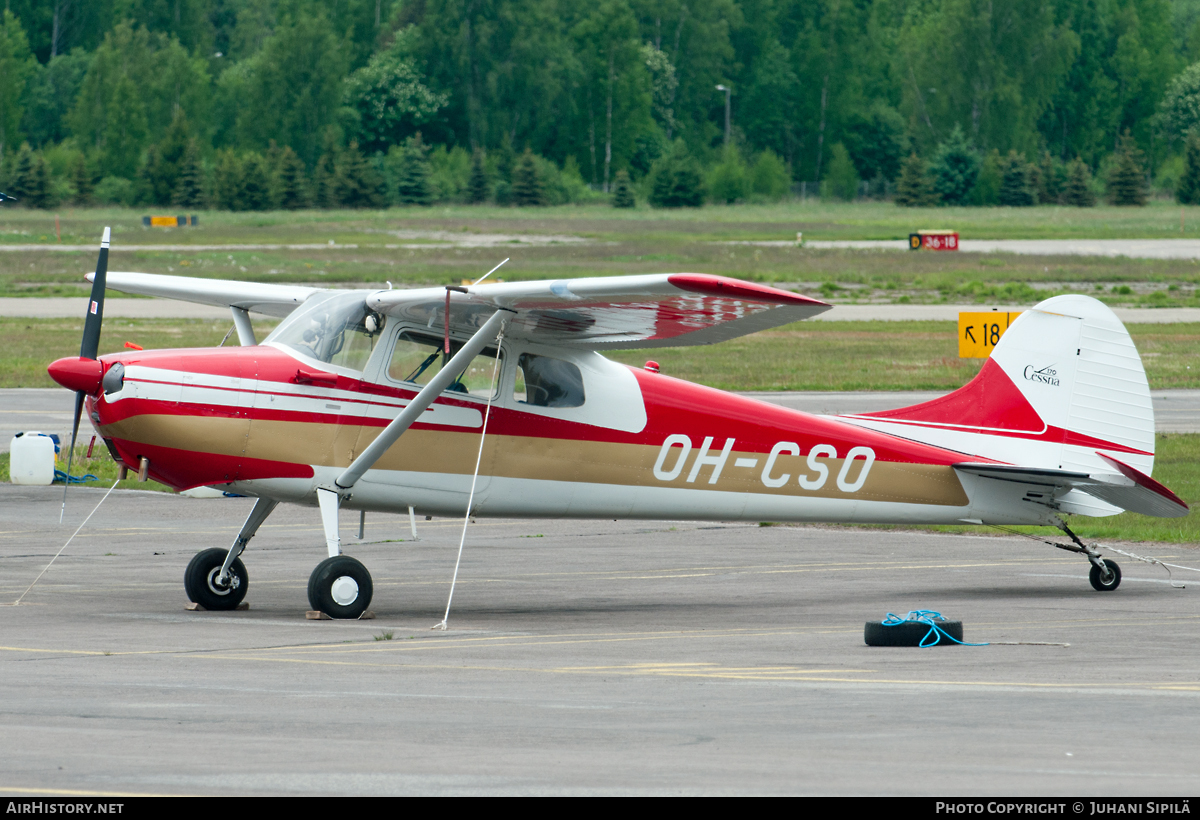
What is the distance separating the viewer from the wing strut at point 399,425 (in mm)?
11484

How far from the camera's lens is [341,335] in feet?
39.3

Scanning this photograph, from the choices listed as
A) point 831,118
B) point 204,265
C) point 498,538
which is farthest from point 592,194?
→ point 498,538

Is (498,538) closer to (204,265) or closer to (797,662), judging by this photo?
(797,662)

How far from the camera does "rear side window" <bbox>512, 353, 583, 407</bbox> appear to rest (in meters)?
12.4

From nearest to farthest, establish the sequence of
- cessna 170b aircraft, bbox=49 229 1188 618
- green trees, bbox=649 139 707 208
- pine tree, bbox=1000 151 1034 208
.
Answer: cessna 170b aircraft, bbox=49 229 1188 618
green trees, bbox=649 139 707 208
pine tree, bbox=1000 151 1034 208

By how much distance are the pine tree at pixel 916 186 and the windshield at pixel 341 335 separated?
369 ft

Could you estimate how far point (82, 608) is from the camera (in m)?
12.1

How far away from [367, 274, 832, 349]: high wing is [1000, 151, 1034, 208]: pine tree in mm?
112388

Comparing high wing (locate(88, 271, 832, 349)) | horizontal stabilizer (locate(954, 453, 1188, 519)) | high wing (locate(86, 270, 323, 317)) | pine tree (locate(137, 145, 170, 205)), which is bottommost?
pine tree (locate(137, 145, 170, 205))

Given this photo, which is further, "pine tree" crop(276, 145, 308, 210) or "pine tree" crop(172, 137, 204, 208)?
"pine tree" crop(276, 145, 308, 210)

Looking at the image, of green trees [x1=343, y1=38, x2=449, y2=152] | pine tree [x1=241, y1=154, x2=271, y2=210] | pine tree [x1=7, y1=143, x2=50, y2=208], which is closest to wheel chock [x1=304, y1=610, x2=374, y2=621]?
pine tree [x1=7, y1=143, x2=50, y2=208]

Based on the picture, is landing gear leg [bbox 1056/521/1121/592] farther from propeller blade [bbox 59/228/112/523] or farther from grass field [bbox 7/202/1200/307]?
grass field [bbox 7/202/1200/307]

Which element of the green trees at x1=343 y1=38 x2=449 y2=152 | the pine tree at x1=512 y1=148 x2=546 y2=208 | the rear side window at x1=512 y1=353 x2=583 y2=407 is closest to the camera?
the rear side window at x1=512 y1=353 x2=583 y2=407

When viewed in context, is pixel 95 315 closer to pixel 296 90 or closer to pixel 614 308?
pixel 614 308
